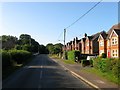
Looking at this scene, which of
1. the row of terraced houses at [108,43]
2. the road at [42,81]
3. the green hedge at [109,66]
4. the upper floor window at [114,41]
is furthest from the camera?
the upper floor window at [114,41]

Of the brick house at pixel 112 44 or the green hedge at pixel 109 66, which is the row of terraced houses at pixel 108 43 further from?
the green hedge at pixel 109 66

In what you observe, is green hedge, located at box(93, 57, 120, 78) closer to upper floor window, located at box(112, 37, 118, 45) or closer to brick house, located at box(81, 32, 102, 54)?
upper floor window, located at box(112, 37, 118, 45)

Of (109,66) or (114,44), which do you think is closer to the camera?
(109,66)

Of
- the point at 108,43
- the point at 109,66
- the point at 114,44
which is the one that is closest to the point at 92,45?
the point at 108,43

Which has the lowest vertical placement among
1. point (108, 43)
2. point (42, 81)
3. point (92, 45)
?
point (42, 81)

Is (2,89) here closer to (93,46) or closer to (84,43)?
(93,46)

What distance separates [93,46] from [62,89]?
67502 mm

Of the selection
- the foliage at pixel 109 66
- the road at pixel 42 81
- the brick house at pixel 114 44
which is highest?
the brick house at pixel 114 44

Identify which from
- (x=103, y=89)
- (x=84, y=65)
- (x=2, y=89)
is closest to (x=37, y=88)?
(x=2, y=89)

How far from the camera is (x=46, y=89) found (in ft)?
55.7

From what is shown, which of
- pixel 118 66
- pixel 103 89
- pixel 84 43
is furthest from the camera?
pixel 84 43

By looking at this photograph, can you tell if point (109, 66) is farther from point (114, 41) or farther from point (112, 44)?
point (112, 44)

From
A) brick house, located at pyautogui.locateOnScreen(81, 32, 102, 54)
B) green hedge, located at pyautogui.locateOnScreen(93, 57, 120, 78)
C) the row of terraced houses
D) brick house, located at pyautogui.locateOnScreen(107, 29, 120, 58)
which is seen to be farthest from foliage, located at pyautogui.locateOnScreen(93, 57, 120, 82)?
brick house, located at pyautogui.locateOnScreen(81, 32, 102, 54)

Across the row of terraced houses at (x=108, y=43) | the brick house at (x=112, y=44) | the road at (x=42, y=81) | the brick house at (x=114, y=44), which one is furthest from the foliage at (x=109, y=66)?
the row of terraced houses at (x=108, y=43)
